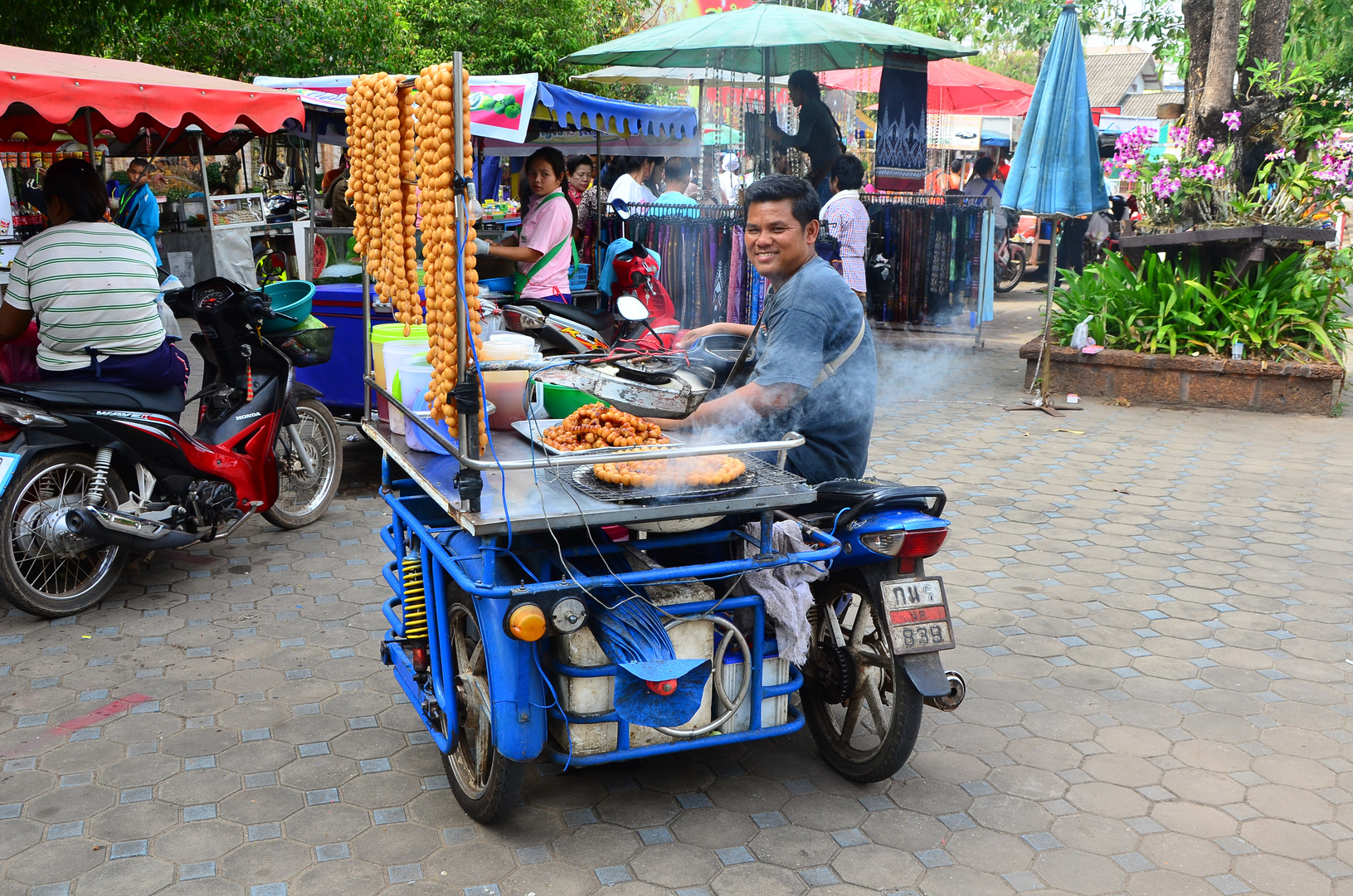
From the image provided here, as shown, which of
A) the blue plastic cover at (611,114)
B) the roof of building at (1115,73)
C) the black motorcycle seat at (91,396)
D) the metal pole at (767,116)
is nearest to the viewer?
the black motorcycle seat at (91,396)

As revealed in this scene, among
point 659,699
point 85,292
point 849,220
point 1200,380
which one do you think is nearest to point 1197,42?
point 1200,380

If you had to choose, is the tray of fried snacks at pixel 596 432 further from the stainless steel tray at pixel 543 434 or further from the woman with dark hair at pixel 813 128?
the woman with dark hair at pixel 813 128

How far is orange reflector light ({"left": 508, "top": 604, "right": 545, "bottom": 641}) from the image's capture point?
103 inches

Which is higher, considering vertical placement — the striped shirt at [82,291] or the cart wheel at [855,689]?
the striped shirt at [82,291]

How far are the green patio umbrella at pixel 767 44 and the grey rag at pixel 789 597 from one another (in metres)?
6.80

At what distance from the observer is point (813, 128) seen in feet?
32.6

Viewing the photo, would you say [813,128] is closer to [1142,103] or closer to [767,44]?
[767,44]

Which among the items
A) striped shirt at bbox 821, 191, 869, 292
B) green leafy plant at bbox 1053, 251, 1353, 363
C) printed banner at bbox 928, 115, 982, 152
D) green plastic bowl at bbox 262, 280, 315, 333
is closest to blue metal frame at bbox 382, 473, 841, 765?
green plastic bowl at bbox 262, 280, 315, 333

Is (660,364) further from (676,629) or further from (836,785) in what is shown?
(836,785)

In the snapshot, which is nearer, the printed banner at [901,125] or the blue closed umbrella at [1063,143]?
the blue closed umbrella at [1063,143]

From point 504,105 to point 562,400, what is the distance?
4327mm

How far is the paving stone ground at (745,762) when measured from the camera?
2.91 metres

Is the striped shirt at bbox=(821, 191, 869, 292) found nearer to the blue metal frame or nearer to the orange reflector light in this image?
the blue metal frame

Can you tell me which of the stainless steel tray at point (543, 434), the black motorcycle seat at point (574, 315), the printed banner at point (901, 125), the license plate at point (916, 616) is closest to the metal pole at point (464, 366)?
the stainless steel tray at point (543, 434)
